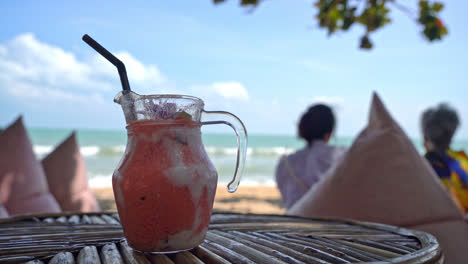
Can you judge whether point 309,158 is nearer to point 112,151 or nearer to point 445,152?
point 445,152

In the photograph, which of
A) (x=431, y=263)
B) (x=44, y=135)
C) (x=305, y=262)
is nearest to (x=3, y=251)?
(x=305, y=262)

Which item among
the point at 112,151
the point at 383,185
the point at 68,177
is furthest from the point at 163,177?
the point at 112,151

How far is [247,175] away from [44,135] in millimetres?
16752

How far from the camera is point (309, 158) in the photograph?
2.12 m

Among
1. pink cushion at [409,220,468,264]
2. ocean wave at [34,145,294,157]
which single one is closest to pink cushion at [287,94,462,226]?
pink cushion at [409,220,468,264]

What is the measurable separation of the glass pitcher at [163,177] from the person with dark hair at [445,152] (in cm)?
166

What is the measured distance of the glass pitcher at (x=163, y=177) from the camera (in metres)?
0.58

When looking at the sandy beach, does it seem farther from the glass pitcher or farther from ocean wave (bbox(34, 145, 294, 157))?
ocean wave (bbox(34, 145, 294, 157))

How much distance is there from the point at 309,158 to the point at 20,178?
1.50 m

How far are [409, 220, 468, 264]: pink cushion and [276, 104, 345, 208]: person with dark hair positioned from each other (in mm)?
912

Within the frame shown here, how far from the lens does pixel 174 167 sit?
59 cm

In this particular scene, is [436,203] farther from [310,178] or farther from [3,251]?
[3,251]

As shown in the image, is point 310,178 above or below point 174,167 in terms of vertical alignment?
Answer: below

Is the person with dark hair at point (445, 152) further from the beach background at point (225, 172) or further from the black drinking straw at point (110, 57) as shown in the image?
the black drinking straw at point (110, 57)
